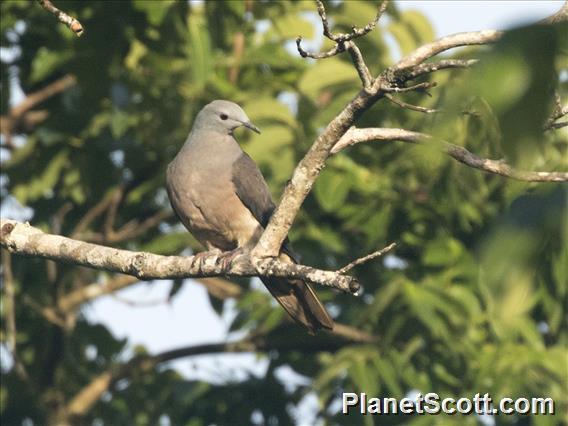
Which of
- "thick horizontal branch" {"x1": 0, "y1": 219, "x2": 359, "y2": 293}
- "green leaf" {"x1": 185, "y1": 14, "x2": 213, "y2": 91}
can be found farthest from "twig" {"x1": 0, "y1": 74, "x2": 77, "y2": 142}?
"thick horizontal branch" {"x1": 0, "y1": 219, "x2": 359, "y2": 293}

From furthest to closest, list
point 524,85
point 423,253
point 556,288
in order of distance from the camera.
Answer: point 423,253
point 556,288
point 524,85

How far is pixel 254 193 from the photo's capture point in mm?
5152

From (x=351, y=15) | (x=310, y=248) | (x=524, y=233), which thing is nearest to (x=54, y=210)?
(x=310, y=248)

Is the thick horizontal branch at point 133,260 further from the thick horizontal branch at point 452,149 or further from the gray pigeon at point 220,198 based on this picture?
the gray pigeon at point 220,198

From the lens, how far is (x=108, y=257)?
4.02 meters

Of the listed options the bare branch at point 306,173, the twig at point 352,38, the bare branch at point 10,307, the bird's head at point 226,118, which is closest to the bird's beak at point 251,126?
the bird's head at point 226,118

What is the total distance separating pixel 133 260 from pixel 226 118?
1.87m

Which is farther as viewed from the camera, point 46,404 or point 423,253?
point 46,404

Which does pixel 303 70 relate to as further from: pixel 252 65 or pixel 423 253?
pixel 423 253

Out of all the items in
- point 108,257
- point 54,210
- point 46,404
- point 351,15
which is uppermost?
point 351,15

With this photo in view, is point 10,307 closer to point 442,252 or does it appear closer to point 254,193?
point 254,193

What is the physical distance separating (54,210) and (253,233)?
200 centimetres

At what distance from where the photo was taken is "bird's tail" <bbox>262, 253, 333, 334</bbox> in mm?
4688

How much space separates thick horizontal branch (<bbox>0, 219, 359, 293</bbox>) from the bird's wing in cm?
109
